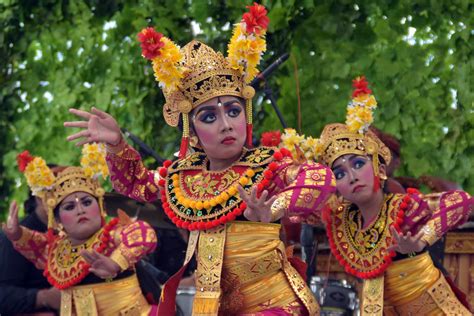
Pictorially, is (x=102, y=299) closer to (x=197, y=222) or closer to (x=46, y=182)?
(x=46, y=182)

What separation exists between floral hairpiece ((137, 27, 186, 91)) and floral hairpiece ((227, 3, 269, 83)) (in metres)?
0.31

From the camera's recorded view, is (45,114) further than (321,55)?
Yes

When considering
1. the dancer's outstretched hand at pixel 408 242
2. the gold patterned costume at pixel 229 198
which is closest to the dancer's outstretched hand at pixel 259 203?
the gold patterned costume at pixel 229 198

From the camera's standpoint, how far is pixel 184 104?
6.50 meters

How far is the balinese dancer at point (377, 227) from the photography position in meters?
7.52

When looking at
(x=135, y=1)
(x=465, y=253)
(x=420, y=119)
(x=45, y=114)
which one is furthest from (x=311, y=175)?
(x=45, y=114)

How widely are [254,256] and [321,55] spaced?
15.0 feet

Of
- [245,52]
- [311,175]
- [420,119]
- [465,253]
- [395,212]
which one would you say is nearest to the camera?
[311,175]

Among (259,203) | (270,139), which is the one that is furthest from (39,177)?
(259,203)

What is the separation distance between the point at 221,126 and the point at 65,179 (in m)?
2.75

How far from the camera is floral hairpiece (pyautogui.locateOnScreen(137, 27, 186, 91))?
637 centimetres

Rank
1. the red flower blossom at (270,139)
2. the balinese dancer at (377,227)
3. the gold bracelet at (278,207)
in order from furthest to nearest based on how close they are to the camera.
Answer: the red flower blossom at (270,139)
the balinese dancer at (377,227)
the gold bracelet at (278,207)

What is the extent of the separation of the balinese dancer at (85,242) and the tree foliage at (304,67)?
7.14 ft

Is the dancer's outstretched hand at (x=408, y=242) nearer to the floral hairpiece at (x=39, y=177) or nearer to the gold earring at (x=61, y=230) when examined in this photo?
the gold earring at (x=61, y=230)
